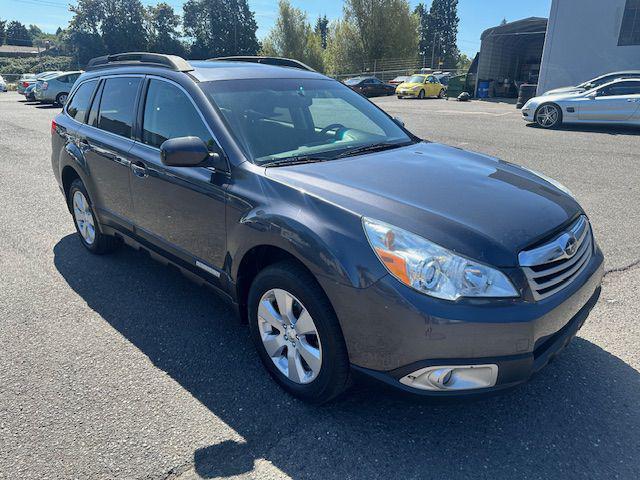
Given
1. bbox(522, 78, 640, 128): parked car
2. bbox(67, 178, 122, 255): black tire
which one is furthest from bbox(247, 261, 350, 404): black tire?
bbox(522, 78, 640, 128): parked car

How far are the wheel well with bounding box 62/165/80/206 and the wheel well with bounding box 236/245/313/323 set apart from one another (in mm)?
2702

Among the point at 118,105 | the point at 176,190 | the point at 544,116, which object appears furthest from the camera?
the point at 544,116

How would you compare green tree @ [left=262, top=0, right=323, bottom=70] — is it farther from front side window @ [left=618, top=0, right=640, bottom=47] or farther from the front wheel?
the front wheel

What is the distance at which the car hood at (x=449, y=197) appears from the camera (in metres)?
2.25

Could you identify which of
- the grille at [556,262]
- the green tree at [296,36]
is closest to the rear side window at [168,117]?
the grille at [556,262]

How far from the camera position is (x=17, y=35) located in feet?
370

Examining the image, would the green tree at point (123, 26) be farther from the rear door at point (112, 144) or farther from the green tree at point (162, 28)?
the rear door at point (112, 144)

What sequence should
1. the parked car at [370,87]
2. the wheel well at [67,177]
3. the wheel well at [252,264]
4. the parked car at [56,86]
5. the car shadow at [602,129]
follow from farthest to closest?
the parked car at [370,87], the parked car at [56,86], the car shadow at [602,129], the wheel well at [67,177], the wheel well at [252,264]

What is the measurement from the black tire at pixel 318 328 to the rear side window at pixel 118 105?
196cm

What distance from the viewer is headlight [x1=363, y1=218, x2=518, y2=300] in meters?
2.12

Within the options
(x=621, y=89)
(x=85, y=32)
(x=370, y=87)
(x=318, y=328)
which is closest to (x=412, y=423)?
(x=318, y=328)

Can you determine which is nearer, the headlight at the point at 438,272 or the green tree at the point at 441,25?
the headlight at the point at 438,272

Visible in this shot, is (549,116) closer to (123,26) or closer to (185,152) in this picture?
(185,152)

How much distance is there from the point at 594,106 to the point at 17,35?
13295 centimetres
